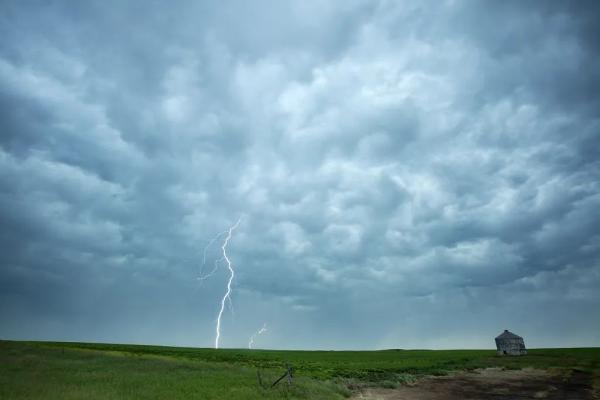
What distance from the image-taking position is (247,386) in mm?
33969

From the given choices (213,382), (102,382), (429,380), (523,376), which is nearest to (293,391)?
(213,382)

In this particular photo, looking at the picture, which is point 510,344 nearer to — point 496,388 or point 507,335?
point 507,335

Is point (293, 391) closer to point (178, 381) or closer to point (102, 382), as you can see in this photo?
point (178, 381)

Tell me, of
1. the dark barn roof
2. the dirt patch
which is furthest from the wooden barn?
the dirt patch

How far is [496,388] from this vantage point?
1638 inches

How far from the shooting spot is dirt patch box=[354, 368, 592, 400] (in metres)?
36.0

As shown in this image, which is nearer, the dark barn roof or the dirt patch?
the dirt patch

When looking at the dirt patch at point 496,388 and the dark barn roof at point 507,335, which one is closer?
the dirt patch at point 496,388

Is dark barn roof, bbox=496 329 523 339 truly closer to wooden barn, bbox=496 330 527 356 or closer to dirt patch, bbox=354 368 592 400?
wooden barn, bbox=496 330 527 356

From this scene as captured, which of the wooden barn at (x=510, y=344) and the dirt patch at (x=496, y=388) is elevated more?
the wooden barn at (x=510, y=344)

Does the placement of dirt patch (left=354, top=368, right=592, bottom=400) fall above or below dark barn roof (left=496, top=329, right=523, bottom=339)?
below

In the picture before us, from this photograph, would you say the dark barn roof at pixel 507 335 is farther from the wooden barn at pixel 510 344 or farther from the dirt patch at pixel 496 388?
the dirt patch at pixel 496 388

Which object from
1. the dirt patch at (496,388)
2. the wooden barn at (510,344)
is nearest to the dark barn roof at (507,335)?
the wooden barn at (510,344)

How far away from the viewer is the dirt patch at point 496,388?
36.0m
